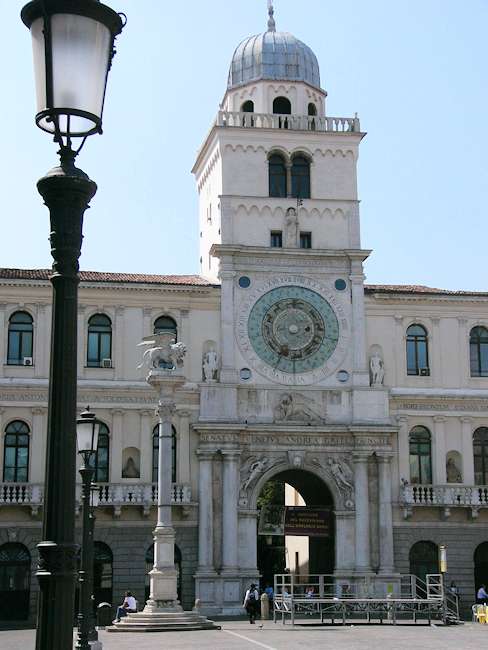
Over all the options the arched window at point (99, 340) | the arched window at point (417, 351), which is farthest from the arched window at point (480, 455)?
the arched window at point (99, 340)

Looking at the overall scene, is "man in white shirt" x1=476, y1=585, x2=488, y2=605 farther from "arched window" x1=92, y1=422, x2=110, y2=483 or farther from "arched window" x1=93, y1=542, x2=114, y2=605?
"arched window" x1=92, y1=422, x2=110, y2=483

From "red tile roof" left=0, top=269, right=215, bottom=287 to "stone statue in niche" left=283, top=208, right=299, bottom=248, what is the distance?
12.7 ft

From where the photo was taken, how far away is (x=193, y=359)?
144ft

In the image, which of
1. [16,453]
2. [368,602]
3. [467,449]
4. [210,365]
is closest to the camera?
[368,602]

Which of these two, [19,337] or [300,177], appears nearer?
[19,337]

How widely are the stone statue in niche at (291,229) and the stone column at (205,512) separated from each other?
972cm

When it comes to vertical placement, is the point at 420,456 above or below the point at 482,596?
above

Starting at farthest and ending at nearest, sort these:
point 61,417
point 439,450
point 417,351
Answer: point 417,351 → point 439,450 → point 61,417

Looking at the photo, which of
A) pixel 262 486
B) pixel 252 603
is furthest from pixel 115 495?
pixel 252 603

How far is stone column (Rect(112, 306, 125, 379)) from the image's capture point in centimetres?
4347

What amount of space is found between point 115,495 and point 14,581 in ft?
16.2

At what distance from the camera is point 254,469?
42781mm

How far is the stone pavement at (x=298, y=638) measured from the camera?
26.3m

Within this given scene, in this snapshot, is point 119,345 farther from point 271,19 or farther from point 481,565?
point 271,19
